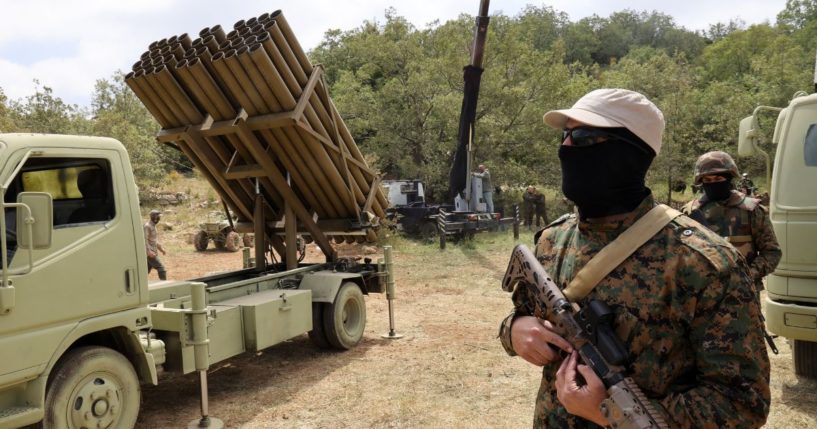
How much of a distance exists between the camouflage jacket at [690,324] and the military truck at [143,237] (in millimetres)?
3172

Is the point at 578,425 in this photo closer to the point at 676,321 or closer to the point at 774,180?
the point at 676,321

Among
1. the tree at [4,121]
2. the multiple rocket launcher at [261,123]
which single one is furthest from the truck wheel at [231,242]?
the multiple rocket launcher at [261,123]

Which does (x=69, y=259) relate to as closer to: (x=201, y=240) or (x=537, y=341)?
(x=537, y=341)

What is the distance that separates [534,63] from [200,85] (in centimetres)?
2017

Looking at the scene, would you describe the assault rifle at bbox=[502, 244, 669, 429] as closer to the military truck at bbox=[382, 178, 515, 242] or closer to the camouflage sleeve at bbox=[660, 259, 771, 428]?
the camouflage sleeve at bbox=[660, 259, 771, 428]

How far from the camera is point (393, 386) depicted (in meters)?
5.51

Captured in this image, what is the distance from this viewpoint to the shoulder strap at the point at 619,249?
1662mm

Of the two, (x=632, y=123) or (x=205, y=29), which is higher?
(x=205, y=29)

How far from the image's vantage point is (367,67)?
28.7 meters

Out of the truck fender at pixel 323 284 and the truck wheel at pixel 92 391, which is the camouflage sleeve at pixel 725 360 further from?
the truck fender at pixel 323 284

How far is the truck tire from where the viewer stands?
16.5 feet

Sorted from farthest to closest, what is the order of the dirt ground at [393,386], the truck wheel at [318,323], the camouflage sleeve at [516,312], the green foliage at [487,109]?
the green foliage at [487,109] → the truck wheel at [318,323] → the dirt ground at [393,386] → the camouflage sleeve at [516,312]

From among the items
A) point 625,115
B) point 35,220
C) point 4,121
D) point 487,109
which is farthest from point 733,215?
point 4,121

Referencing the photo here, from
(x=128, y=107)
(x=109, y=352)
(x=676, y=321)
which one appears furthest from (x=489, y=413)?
(x=128, y=107)
